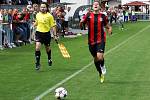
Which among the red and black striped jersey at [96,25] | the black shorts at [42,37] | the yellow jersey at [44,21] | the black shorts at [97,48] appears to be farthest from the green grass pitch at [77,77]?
the yellow jersey at [44,21]

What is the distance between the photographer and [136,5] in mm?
93625

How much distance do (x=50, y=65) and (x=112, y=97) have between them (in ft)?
23.0

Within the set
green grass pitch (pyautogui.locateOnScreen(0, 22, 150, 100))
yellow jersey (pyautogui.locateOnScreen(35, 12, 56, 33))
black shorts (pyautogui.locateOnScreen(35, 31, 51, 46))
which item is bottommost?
green grass pitch (pyautogui.locateOnScreen(0, 22, 150, 100))

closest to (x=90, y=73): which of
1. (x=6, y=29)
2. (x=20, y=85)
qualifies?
(x=20, y=85)

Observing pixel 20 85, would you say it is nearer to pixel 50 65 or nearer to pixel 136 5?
pixel 50 65

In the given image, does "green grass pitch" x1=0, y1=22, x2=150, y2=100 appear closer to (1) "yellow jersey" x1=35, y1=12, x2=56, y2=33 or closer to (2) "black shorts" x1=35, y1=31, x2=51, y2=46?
(2) "black shorts" x1=35, y1=31, x2=51, y2=46

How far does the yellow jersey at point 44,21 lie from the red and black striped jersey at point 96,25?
3285 mm

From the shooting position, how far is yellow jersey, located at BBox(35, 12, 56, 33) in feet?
58.5

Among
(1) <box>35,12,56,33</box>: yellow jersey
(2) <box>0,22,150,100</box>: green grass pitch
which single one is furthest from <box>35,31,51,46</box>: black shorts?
(2) <box>0,22,150,100</box>: green grass pitch

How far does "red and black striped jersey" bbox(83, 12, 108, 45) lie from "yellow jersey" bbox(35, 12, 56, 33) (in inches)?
129

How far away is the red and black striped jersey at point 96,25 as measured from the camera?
1476 cm

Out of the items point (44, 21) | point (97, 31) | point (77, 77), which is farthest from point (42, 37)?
point (97, 31)

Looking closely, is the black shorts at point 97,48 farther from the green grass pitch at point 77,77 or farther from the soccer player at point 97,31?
the green grass pitch at point 77,77

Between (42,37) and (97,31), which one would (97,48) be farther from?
(42,37)
